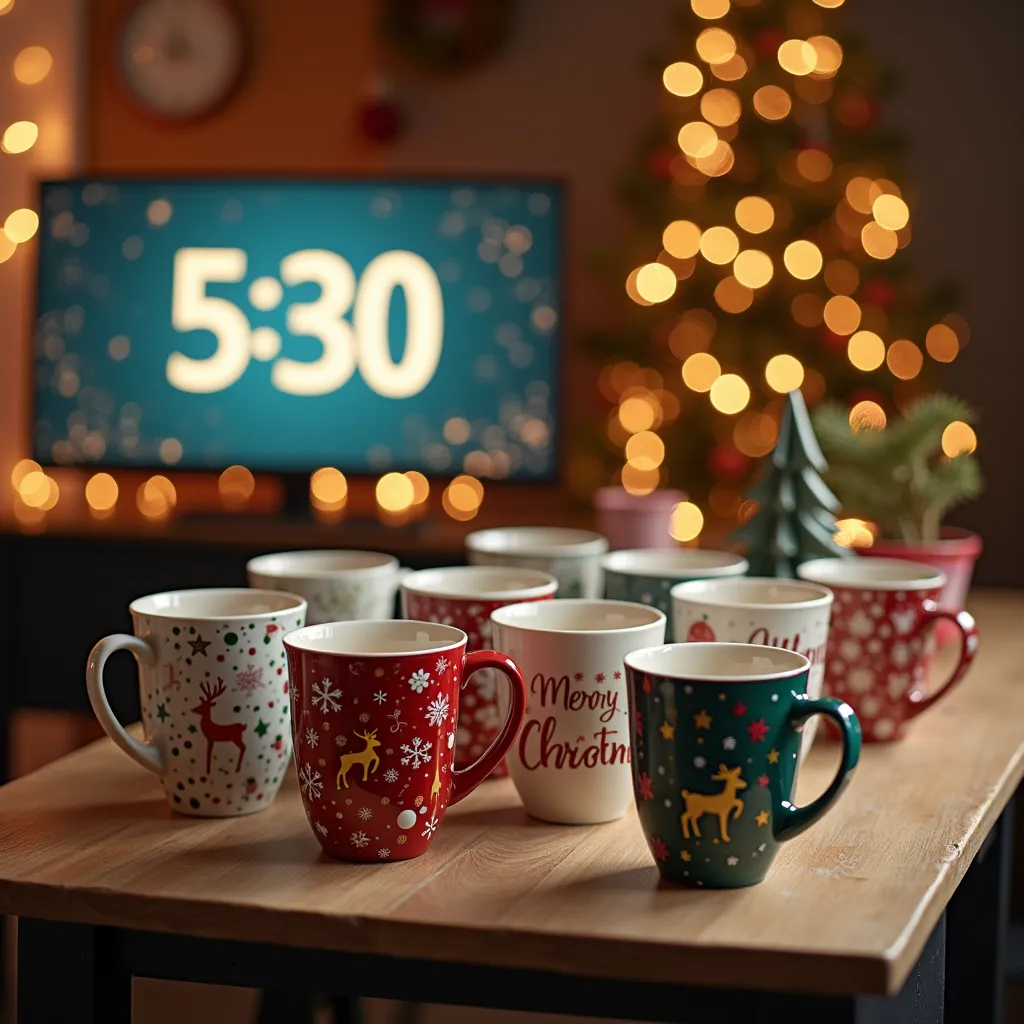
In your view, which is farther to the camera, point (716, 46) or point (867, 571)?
point (716, 46)

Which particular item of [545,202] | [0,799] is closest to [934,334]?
[545,202]

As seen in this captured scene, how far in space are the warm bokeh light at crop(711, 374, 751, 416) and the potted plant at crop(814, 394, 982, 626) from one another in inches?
54.8

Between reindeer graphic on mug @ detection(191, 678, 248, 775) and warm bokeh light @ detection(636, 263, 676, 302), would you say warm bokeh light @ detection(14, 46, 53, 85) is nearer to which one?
warm bokeh light @ detection(636, 263, 676, 302)

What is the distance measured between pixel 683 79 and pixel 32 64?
1326mm

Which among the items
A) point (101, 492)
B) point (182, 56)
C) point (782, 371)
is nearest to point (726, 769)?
point (782, 371)

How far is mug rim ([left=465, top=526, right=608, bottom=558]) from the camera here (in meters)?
1.01

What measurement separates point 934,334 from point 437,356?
1.24 meters

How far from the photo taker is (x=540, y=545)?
3.80 ft

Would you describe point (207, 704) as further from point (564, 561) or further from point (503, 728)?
point (564, 561)

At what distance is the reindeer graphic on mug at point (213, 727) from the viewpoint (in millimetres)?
779

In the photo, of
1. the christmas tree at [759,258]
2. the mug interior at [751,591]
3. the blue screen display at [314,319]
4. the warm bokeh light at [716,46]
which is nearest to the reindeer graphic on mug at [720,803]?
the mug interior at [751,591]

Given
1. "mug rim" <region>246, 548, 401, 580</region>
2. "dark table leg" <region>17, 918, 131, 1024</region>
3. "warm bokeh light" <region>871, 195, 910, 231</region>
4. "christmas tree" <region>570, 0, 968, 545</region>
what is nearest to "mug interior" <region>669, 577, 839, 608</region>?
"mug rim" <region>246, 548, 401, 580</region>

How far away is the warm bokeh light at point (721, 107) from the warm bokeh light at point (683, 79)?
0.21 feet

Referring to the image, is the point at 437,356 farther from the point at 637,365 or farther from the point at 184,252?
the point at 637,365
